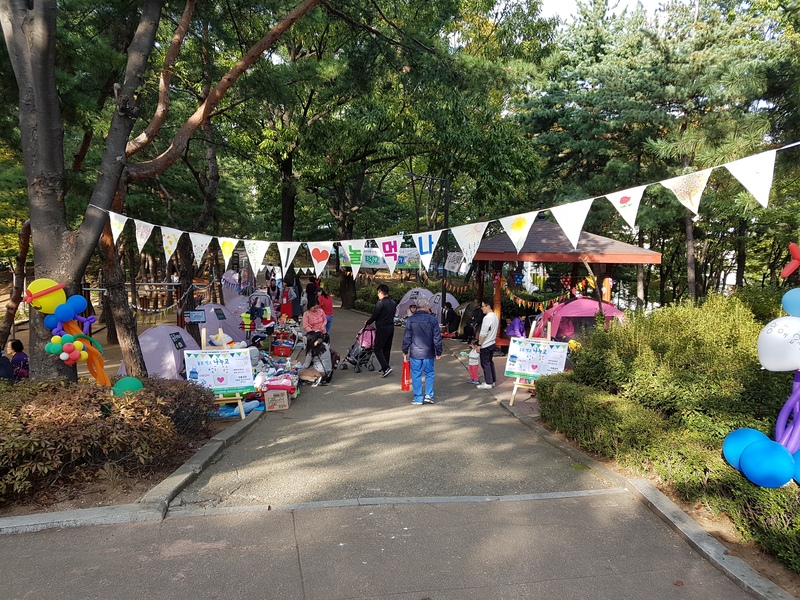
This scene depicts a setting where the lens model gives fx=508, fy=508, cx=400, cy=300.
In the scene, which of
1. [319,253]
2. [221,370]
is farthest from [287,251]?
[221,370]

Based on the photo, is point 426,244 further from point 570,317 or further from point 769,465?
point 769,465

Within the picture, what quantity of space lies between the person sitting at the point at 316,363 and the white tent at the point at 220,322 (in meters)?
3.52

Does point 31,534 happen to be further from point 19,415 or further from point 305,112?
point 305,112

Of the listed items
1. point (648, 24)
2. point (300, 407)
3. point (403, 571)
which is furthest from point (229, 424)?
point (648, 24)

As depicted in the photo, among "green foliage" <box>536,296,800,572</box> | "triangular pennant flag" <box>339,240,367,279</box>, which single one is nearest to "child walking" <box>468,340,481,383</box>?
"green foliage" <box>536,296,800,572</box>

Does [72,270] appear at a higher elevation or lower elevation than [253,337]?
higher

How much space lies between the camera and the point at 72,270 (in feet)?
19.8

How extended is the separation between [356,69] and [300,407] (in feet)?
21.4

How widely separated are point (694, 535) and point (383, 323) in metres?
6.98

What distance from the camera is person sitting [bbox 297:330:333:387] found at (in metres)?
9.53

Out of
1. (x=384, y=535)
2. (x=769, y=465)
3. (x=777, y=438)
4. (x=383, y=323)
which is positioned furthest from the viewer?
(x=383, y=323)

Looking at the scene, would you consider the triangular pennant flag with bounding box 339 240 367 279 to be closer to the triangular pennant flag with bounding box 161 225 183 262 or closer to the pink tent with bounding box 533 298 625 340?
the triangular pennant flag with bounding box 161 225 183 262

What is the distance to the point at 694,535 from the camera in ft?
12.9

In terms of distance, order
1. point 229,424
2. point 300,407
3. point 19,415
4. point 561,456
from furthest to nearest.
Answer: point 300,407, point 229,424, point 561,456, point 19,415
